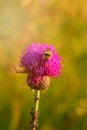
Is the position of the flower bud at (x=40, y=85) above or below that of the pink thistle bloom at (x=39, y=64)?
below

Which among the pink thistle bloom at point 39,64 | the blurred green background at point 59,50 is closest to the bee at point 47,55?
the pink thistle bloom at point 39,64

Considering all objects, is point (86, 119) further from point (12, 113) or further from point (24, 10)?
point (24, 10)

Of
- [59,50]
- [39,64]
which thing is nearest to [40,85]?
[39,64]

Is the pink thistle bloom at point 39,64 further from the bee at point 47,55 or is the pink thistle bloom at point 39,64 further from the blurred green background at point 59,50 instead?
the blurred green background at point 59,50

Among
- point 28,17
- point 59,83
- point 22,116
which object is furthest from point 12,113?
point 28,17

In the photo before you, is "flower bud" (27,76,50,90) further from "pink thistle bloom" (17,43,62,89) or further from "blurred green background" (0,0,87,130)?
"blurred green background" (0,0,87,130)
